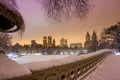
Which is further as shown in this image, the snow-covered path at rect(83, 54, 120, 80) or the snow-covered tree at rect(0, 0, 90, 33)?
the snow-covered path at rect(83, 54, 120, 80)

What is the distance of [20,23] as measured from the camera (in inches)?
192

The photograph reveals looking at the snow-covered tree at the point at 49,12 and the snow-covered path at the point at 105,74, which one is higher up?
the snow-covered tree at the point at 49,12

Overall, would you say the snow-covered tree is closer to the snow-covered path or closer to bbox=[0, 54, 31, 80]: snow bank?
bbox=[0, 54, 31, 80]: snow bank

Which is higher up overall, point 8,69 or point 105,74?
point 8,69

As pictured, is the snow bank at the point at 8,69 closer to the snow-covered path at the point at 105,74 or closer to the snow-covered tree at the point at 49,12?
the snow-covered tree at the point at 49,12

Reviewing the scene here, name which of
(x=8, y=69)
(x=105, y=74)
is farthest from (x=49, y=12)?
(x=105, y=74)

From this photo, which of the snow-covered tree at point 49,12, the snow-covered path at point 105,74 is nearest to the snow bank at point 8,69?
the snow-covered tree at point 49,12

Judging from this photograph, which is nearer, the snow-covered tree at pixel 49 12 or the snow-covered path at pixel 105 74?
the snow-covered tree at pixel 49 12

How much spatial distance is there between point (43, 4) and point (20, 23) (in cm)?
56

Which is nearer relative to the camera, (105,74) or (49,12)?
(49,12)

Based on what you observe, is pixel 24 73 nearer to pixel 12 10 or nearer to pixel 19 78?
pixel 19 78

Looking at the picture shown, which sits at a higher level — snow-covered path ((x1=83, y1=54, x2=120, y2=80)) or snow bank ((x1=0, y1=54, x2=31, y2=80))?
snow bank ((x1=0, y1=54, x2=31, y2=80))

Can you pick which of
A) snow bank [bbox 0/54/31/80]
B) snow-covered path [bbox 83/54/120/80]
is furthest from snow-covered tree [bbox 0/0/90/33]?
snow-covered path [bbox 83/54/120/80]

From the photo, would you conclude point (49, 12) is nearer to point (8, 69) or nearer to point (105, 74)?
point (8, 69)
